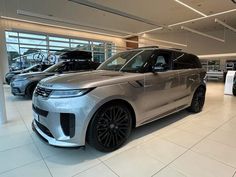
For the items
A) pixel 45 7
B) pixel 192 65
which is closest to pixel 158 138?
pixel 192 65

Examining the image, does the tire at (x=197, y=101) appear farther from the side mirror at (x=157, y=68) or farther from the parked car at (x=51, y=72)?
the parked car at (x=51, y=72)

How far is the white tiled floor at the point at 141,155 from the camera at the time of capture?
178 centimetres

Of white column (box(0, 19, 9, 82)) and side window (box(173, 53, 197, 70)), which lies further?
white column (box(0, 19, 9, 82))

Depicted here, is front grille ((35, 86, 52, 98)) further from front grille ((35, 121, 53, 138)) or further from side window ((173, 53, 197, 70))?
side window ((173, 53, 197, 70))

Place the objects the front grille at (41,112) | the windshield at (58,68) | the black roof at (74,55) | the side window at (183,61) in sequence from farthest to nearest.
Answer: the black roof at (74,55), the windshield at (58,68), the side window at (183,61), the front grille at (41,112)

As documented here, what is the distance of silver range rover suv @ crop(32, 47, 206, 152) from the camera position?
72.5 inches

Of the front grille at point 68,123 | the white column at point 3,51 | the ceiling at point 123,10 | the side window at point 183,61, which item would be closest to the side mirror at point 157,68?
the side window at point 183,61

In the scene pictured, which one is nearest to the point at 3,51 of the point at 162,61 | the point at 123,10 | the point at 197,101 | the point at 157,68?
the point at 123,10

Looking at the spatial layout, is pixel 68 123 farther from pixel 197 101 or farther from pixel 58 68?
pixel 58 68

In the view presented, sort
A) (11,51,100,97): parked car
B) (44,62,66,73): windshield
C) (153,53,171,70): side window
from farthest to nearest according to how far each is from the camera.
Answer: (44,62,66,73): windshield < (11,51,100,97): parked car < (153,53,171,70): side window

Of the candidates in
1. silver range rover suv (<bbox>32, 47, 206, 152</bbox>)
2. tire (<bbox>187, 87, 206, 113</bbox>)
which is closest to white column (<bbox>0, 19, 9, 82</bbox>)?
silver range rover suv (<bbox>32, 47, 206, 152</bbox>)

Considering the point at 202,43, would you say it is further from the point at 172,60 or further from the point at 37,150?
the point at 37,150

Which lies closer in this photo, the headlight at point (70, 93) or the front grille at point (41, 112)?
the headlight at point (70, 93)

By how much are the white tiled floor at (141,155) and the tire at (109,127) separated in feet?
0.44
